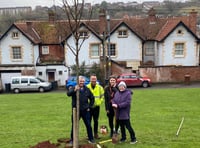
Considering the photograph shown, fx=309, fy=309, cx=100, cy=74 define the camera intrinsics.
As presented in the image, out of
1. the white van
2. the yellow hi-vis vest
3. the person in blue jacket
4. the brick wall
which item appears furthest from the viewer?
the brick wall

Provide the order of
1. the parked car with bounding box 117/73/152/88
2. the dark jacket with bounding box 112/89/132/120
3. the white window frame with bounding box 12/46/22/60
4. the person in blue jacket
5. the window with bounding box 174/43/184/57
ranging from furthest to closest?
the white window frame with bounding box 12/46/22/60 → the window with bounding box 174/43/184/57 → the parked car with bounding box 117/73/152/88 → the dark jacket with bounding box 112/89/132/120 → the person in blue jacket

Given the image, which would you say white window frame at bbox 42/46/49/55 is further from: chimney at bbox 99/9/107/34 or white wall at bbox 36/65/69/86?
chimney at bbox 99/9/107/34

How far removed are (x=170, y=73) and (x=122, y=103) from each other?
28831 millimetres

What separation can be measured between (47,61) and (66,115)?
26.4 metres

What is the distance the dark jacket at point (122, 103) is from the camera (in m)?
9.64

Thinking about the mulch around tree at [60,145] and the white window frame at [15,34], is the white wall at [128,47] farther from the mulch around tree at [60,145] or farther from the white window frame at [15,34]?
the mulch around tree at [60,145]

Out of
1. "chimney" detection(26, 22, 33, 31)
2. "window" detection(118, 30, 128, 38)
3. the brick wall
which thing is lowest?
the brick wall

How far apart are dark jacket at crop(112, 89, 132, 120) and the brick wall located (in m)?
28.2

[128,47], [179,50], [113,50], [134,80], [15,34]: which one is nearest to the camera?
[134,80]

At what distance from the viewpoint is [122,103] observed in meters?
9.61

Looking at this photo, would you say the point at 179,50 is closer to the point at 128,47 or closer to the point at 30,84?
the point at 128,47

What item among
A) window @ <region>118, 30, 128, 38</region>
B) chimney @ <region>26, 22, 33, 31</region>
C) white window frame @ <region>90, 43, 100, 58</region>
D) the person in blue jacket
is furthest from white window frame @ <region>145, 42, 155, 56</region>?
the person in blue jacket

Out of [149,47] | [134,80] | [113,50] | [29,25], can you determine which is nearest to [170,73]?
[134,80]

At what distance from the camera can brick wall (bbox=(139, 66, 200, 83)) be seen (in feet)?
123
